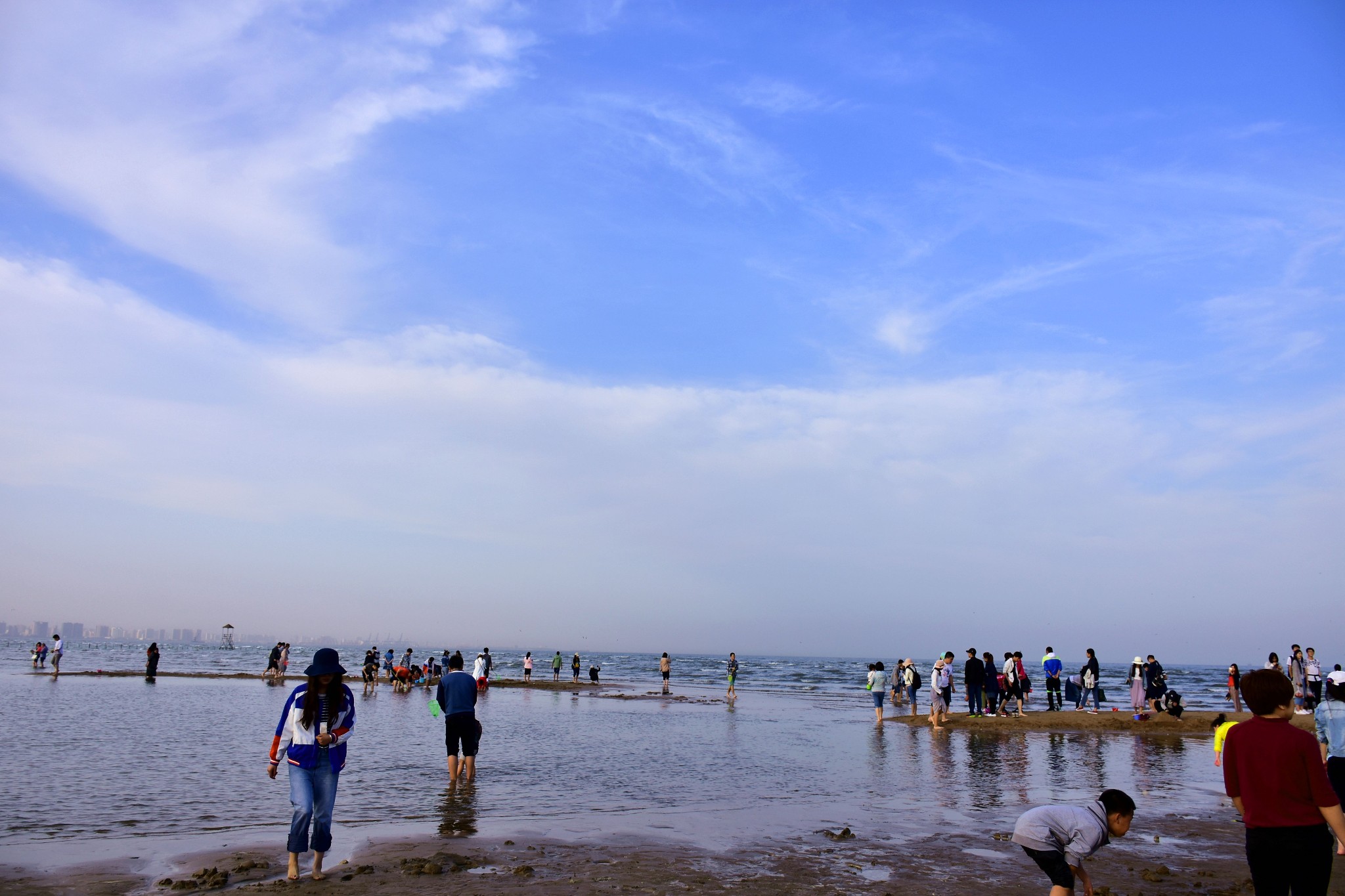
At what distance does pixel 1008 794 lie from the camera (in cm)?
1287

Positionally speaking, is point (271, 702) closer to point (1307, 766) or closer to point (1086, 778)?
point (1086, 778)

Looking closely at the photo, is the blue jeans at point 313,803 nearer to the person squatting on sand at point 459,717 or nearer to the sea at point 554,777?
the sea at point 554,777

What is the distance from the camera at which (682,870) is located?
8.00 meters

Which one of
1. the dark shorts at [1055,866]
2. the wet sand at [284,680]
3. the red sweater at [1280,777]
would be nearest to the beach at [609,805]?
the dark shorts at [1055,866]

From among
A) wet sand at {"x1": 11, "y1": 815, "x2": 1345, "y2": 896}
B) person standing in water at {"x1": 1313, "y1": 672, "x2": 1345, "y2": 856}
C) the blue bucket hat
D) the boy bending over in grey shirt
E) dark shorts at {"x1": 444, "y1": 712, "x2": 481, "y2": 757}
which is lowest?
wet sand at {"x1": 11, "y1": 815, "x2": 1345, "y2": 896}

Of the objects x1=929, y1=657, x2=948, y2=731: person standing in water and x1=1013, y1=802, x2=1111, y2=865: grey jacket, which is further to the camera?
x1=929, y1=657, x2=948, y2=731: person standing in water

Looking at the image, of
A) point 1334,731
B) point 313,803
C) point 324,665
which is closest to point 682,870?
point 313,803

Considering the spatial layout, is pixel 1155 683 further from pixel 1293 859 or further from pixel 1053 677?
pixel 1293 859

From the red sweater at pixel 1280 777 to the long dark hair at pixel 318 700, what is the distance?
666 centimetres

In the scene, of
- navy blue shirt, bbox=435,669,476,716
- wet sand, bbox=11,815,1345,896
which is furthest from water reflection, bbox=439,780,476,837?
navy blue shirt, bbox=435,669,476,716

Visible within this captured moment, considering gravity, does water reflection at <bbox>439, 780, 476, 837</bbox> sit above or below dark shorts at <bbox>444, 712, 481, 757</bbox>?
below

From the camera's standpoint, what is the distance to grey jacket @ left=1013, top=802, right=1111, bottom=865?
17.5ft

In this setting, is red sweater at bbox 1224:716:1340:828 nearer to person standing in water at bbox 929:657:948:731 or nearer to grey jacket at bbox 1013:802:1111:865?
grey jacket at bbox 1013:802:1111:865

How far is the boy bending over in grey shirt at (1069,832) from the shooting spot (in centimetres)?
533
